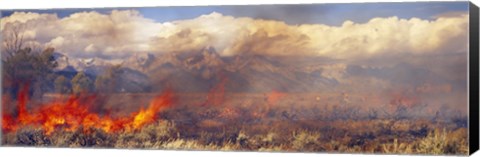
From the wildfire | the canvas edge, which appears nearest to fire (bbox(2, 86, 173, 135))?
the wildfire

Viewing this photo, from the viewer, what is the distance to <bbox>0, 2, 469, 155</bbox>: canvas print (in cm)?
1393

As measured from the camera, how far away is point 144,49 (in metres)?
15.0

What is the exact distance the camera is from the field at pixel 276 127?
13977mm

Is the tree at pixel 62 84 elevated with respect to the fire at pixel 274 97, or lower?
elevated

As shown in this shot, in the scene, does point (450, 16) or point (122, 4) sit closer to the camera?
point (450, 16)

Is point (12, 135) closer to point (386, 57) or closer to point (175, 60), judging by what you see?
point (175, 60)

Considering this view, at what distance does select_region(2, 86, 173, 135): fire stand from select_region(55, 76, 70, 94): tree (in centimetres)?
14

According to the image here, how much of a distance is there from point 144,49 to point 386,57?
11.0 ft

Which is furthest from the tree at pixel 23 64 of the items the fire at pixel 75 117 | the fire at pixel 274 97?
the fire at pixel 274 97

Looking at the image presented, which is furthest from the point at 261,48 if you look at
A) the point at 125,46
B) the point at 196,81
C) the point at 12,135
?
the point at 12,135

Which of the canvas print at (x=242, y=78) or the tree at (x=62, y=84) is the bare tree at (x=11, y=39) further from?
the tree at (x=62, y=84)

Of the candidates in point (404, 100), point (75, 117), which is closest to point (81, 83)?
point (75, 117)

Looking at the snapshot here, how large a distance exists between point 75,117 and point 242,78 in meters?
2.52

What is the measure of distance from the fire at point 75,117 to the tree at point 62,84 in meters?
0.14
